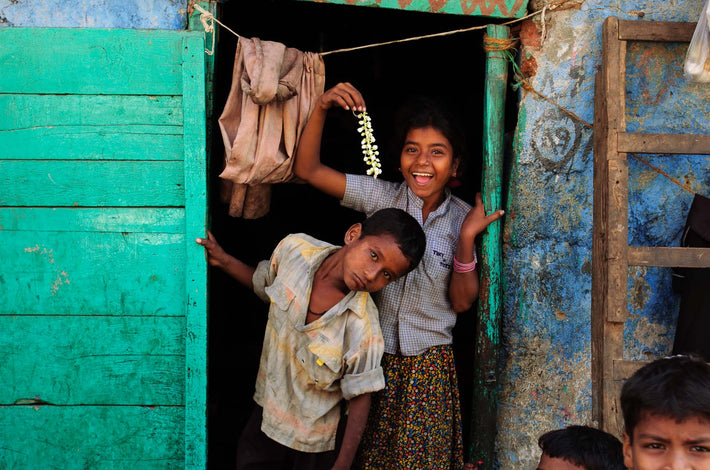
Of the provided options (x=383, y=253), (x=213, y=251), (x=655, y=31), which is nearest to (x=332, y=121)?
(x=213, y=251)

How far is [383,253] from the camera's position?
7.66 feet

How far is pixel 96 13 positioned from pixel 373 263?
4.58 feet

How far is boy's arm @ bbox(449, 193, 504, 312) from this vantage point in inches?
101

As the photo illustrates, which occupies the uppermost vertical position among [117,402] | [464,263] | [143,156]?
[143,156]

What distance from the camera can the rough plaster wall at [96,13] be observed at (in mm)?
2404

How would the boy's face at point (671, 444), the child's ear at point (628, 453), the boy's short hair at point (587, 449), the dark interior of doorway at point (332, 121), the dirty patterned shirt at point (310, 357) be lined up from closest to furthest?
the boy's face at point (671, 444) < the child's ear at point (628, 453) < the boy's short hair at point (587, 449) < the dirty patterned shirt at point (310, 357) < the dark interior of doorway at point (332, 121)

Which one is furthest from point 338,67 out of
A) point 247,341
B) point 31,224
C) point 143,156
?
point 31,224

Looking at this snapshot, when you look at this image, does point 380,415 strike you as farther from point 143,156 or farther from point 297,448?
point 143,156

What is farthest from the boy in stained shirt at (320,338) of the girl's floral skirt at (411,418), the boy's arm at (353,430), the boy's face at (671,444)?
the boy's face at (671,444)

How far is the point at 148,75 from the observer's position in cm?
240

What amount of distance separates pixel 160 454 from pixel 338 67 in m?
2.85

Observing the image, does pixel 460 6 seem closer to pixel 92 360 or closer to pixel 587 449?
pixel 587 449

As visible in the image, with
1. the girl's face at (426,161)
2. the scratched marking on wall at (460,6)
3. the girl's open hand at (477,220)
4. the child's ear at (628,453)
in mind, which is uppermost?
the scratched marking on wall at (460,6)

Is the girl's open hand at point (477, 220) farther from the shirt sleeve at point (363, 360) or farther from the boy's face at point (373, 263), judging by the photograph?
the shirt sleeve at point (363, 360)
